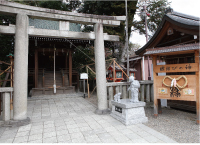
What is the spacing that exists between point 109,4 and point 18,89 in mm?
12362

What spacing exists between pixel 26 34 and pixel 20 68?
1278mm

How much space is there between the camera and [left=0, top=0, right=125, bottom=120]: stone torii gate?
14.0ft

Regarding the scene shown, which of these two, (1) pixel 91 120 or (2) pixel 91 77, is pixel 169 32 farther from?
(2) pixel 91 77

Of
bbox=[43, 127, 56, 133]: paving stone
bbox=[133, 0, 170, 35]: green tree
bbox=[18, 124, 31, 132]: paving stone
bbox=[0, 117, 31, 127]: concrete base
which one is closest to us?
bbox=[43, 127, 56, 133]: paving stone

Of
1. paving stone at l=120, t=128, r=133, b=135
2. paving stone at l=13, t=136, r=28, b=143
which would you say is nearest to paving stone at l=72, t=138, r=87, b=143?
paving stone at l=120, t=128, r=133, b=135

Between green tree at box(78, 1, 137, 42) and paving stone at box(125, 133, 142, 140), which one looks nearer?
paving stone at box(125, 133, 142, 140)

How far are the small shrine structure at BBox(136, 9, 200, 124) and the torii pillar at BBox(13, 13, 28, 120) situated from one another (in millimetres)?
4490

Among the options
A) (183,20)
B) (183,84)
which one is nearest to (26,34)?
(183,20)

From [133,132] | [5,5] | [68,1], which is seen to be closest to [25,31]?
[5,5]

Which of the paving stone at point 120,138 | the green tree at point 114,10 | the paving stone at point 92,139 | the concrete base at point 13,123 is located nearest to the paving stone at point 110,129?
the paving stone at point 120,138

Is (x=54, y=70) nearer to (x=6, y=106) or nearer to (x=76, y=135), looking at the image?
(x=6, y=106)

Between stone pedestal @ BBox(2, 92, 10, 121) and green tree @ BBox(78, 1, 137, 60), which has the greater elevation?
green tree @ BBox(78, 1, 137, 60)

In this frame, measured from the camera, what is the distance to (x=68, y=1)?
15609 millimetres

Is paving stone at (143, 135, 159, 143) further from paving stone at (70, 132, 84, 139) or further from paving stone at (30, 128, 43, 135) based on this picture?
paving stone at (30, 128, 43, 135)
